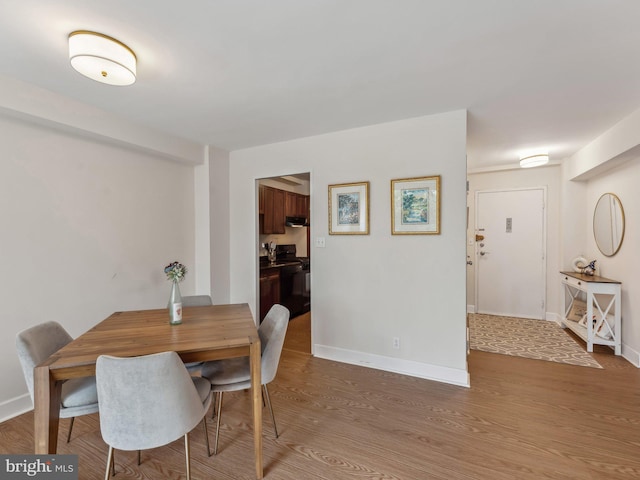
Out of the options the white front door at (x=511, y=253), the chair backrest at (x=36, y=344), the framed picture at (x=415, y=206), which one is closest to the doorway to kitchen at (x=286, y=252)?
the framed picture at (x=415, y=206)

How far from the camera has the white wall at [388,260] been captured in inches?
104

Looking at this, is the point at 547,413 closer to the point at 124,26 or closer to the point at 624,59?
the point at 624,59

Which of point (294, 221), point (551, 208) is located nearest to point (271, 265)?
point (294, 221)

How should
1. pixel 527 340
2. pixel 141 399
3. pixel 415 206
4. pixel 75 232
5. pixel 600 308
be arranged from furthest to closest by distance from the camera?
1. pixel 527 340
2. pixel 600 308
3. pixel 415 206
4. pixel 75 232
5. pixel 141 399

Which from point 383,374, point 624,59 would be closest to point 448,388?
point 383,374

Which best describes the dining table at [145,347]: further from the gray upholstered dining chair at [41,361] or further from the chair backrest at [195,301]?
the chair backrest at [195,301]

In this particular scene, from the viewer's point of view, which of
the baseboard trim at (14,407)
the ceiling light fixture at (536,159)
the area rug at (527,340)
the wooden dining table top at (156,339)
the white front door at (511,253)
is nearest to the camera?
the wooden dining table top at (156,339)

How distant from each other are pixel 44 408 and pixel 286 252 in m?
4.19

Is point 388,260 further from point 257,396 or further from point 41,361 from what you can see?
point 41,361

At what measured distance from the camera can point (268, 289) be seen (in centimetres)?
421

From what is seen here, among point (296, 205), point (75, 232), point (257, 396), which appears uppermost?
point (296, 205)

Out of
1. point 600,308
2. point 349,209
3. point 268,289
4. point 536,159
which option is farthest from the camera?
point 268,289

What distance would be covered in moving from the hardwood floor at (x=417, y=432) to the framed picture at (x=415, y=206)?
1.41 meters

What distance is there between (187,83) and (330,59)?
1.07m
